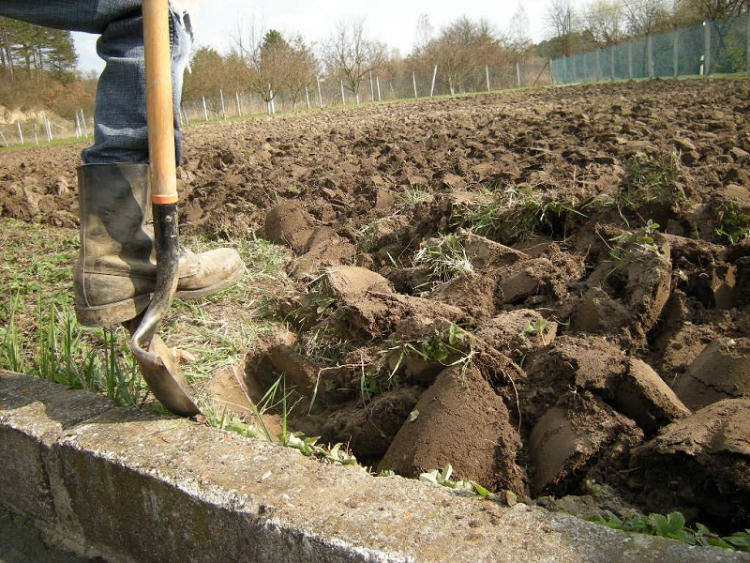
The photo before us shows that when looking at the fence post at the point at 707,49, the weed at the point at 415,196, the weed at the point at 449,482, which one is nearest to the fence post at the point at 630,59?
the fence post at the point at 707,49

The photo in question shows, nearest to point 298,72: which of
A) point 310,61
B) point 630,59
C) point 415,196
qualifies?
point 310,61

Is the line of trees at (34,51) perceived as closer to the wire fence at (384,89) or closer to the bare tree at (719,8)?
the wire fence at (384,89)

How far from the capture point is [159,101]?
6.21 feet

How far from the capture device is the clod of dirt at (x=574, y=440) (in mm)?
1730

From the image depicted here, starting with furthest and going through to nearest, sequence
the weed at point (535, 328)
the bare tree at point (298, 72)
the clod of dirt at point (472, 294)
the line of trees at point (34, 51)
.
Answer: the bare tree at point (298, 72), the line of trees at point (34, 51), the clod of dirt at point (472, 294), the weed at point (535, 328)

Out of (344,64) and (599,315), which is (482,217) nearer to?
(599,315)

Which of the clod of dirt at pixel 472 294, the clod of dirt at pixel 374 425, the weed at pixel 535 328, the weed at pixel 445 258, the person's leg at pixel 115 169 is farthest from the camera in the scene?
the weed at pixel 445 258

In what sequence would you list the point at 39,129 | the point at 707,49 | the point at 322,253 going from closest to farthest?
the point at 322,253, the point at 707,49, the point at 39,129

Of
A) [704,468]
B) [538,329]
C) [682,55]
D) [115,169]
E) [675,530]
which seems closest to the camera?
[675,530]

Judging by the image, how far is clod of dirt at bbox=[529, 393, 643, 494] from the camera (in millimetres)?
1730

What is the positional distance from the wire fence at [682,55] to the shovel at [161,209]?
29075 millimetres

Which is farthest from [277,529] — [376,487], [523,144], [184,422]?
[523,144]

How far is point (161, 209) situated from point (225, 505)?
0.99 meters

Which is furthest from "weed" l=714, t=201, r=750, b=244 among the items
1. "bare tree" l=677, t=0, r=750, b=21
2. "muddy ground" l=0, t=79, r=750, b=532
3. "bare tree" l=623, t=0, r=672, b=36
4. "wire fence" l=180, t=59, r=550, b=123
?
"bare tree" l=623, t=0, r=672, b=36
